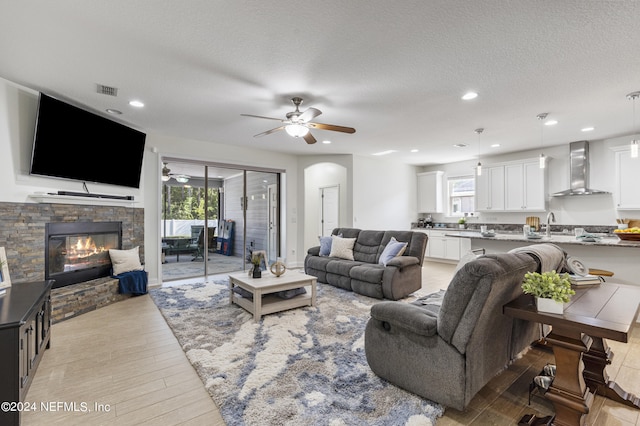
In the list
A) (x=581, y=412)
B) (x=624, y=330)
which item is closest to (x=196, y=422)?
(x=581, y=412)

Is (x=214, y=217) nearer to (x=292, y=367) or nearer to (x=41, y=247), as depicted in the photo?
(x=41, y=247)

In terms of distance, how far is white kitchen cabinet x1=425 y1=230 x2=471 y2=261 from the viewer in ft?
23.5

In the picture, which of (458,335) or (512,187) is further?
(512,187)

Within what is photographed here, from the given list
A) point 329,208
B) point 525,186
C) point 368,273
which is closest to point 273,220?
point 329,208

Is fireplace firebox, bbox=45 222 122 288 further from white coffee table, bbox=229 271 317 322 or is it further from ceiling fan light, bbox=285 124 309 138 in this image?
ceiling fan light, bbox=285 124 309 138

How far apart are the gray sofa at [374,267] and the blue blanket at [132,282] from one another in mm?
2646

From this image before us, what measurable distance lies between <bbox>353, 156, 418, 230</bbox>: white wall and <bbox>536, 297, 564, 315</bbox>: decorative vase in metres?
5.20

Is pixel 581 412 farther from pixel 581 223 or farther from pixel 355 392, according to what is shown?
pixel 581 223

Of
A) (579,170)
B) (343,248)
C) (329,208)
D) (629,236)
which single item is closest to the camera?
(629,236)

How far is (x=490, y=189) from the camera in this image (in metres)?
6.76

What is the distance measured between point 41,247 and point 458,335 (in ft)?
14.7

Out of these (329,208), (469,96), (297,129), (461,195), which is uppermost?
(469,96)

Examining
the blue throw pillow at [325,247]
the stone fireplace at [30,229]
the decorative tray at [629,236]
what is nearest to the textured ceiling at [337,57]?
the stone fireplace at [30,229]

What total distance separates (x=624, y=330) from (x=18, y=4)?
399 cm
